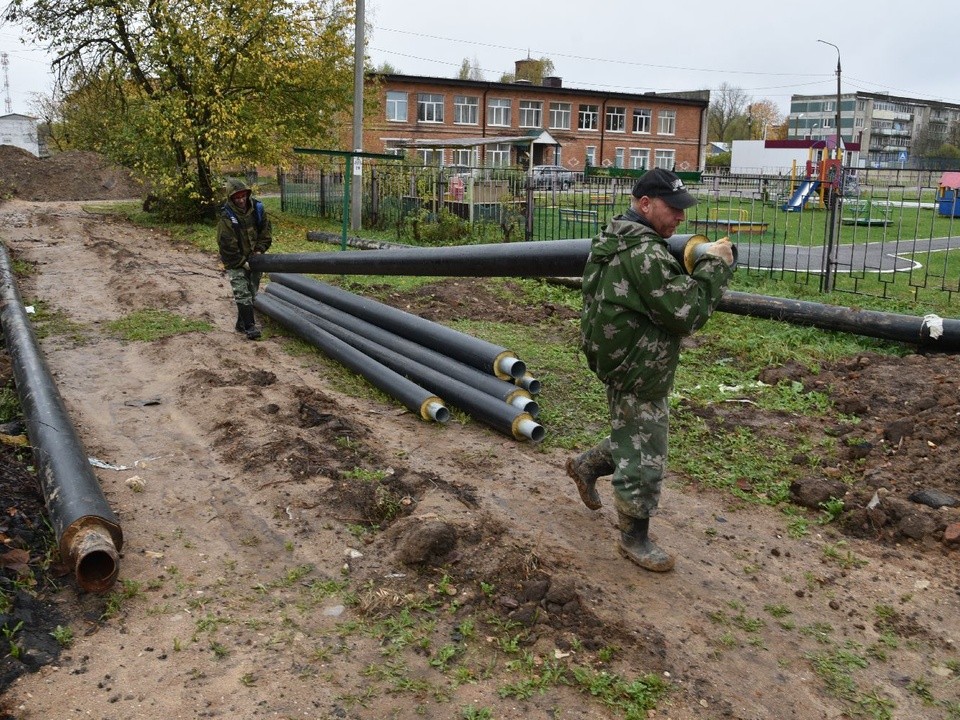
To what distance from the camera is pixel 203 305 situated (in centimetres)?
1033

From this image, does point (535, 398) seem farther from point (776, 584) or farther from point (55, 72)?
point (55, 72)

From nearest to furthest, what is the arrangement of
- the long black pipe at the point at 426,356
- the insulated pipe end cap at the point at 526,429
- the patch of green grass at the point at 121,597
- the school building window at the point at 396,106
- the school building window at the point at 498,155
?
the patch of green grass at the point at 121,597 → the insulated pipe end cap at the point at 526,429 → the long black pipe at the point at 426,356 → the school building window at the point at 498,155 → the school building window at the point at 396,106

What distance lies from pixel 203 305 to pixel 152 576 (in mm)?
6974

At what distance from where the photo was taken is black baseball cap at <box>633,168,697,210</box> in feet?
11.7

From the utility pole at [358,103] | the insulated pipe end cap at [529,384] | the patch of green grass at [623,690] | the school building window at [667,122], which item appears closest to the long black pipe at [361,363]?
the insulated pipe end cap at [529,384]

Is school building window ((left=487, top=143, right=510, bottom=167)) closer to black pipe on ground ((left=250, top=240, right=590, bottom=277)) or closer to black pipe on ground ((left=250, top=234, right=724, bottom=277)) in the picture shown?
black pipe on ground ((left=250, top=240, right=590, bottom=277))

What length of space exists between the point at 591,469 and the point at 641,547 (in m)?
0.51

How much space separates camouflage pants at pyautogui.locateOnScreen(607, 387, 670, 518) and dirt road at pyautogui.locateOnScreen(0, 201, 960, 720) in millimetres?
388

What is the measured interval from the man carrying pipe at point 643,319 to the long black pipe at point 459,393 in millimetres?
1737

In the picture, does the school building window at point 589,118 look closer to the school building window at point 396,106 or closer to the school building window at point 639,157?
the school building window at point 639,157

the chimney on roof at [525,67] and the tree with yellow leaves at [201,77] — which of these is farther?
the chimney on roof at [525,67]

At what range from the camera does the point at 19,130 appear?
54375 mm

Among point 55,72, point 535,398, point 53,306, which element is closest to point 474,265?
point 535,398

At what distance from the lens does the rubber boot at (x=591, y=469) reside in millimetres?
4352
